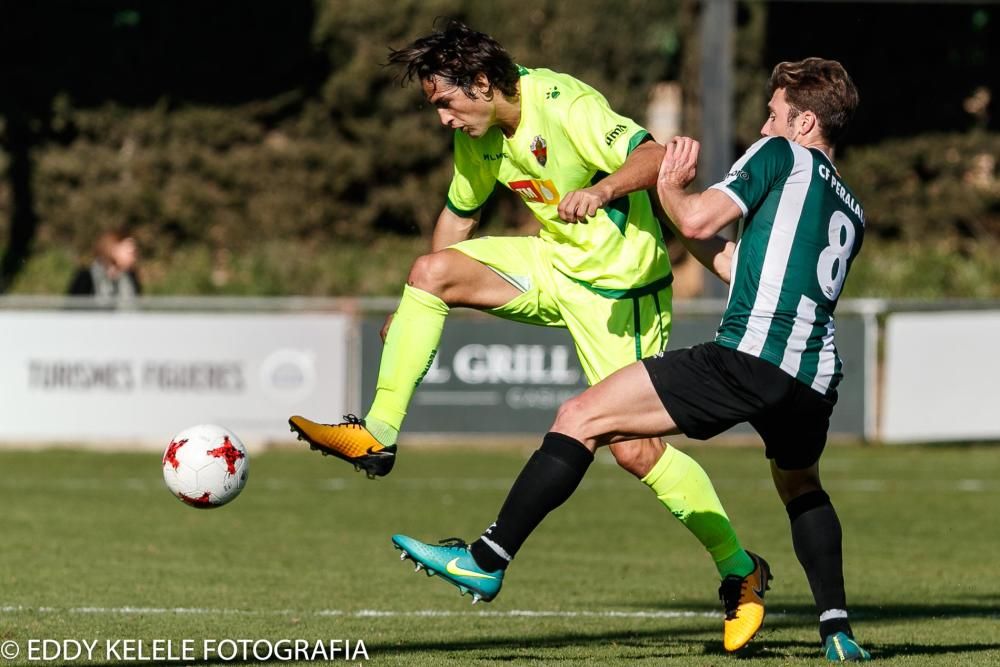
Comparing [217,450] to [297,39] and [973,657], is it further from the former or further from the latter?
[297,39]

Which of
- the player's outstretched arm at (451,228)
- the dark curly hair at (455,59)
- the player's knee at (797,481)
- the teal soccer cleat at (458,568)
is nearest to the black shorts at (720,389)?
the player's knee at (797,481)

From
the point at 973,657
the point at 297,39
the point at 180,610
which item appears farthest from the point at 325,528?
the point at 297,39

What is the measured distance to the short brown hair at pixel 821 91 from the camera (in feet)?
20.0

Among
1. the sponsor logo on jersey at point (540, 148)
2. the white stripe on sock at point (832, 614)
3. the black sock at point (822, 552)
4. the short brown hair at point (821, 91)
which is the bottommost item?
the white stripe on sock at point (832, 614)

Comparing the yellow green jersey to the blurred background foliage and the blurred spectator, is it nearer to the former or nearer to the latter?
the blurred spectator

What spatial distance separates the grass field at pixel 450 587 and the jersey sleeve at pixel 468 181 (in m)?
1.83

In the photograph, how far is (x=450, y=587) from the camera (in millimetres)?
9281

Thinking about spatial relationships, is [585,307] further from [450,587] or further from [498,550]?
[450,587]

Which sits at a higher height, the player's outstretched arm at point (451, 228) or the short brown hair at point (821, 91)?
the short brown hair at point (821, 91)

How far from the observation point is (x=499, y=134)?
6.95m

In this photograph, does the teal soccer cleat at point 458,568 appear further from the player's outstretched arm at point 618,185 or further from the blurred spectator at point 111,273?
the blurred spectator at point 111,273

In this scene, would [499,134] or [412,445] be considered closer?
[499,134]

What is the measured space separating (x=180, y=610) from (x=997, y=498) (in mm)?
8732

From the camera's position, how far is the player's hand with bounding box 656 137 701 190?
606 centimetres
